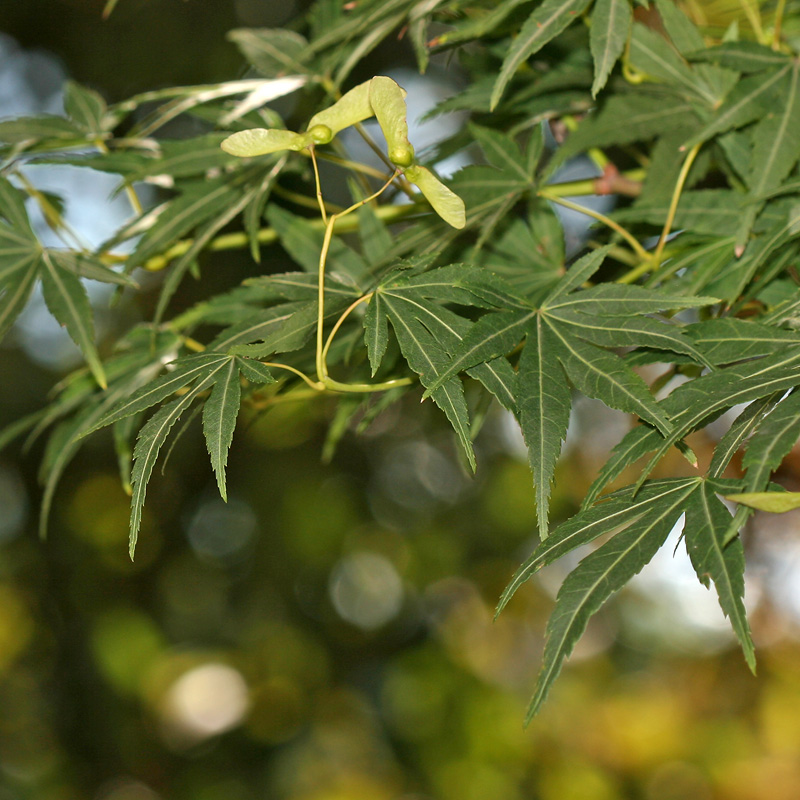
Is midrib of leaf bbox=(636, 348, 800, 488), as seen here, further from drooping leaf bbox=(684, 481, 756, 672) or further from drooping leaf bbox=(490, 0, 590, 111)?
drooping leaf bbox=(490, 0, 590, 111)

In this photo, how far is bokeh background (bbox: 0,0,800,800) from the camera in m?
1.17

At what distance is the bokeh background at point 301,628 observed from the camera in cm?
117

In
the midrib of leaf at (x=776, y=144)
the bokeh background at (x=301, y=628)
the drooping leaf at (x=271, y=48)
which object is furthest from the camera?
the bokeh background at (x=301, y=628)

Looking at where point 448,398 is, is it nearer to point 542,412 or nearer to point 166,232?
point 542,412

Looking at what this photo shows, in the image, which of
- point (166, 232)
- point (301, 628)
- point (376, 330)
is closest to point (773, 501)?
point (376, 330)

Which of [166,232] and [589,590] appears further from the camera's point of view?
[166,232]

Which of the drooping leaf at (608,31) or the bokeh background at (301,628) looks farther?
the bokeh background at (301,628)

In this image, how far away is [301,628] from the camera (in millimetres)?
1373

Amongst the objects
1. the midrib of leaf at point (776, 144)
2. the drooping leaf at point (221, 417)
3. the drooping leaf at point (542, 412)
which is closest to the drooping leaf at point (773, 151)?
the midrib of leaf at point (776, 144)

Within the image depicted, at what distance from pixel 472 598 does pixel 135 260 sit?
1.17 metres

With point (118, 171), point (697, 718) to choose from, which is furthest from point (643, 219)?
point (697, 718)

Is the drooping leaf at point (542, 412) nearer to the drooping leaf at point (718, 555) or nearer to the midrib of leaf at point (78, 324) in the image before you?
the drooping leaf at point (718, 555)

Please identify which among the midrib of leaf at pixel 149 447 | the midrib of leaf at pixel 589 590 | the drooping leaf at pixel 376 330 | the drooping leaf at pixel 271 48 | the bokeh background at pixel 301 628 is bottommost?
the bokeh background at pixel 301 628

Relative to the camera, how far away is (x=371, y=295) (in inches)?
10.4
